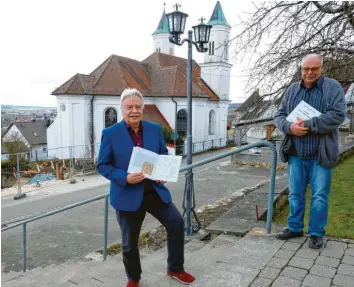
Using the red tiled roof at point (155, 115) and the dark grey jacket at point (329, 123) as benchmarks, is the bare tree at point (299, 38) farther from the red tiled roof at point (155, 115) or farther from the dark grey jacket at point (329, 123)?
the red tiled roof at point (155, 115)

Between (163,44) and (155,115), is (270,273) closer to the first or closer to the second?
(155,115)

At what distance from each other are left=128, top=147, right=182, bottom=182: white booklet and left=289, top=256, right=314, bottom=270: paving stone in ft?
4.00

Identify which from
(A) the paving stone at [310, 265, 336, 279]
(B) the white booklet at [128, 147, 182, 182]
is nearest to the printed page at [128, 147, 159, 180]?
(B) the white booklet at [128, 147, 182, 182]

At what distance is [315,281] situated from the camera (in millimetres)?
2459

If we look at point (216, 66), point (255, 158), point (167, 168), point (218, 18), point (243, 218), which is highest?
point (218, 18)

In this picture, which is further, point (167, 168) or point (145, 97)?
point (145, 97)

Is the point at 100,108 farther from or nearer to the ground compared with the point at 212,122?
farther from the ground

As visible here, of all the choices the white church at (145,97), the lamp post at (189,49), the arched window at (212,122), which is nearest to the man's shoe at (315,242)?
the lamp post at (189,49)

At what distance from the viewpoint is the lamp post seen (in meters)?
5.32

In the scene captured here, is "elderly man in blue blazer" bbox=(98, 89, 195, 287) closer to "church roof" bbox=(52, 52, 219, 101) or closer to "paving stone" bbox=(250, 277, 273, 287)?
"paving stone" bbox=(250, 277, 273, 287)

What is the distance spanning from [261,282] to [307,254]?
26.0 inches

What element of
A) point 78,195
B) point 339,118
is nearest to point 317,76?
point 339,118

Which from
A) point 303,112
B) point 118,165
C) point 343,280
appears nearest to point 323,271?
point 343,280

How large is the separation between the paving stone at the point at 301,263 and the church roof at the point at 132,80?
25.1 m
